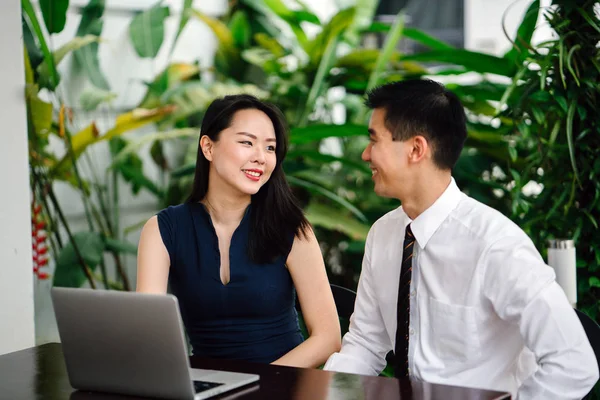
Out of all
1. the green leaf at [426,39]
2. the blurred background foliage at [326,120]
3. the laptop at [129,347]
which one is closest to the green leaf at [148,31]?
the blurred background foliage at [326,120]

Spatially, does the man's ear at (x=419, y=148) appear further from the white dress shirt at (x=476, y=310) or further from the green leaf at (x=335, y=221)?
the green leaf at (x=335, y=221)

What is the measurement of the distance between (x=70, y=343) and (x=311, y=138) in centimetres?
189

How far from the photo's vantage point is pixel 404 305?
1.79m

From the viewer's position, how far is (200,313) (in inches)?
85.7

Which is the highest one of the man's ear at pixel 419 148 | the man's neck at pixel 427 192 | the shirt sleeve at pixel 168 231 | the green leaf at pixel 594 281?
the man's ear at pixel 419 148

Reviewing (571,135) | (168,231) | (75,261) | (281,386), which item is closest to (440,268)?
(281,386)

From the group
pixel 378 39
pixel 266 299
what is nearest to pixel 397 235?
pixel 266 299

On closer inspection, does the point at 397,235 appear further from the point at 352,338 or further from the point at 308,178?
the point at 308,178

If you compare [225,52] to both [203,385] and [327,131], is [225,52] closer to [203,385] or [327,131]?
[327,131]

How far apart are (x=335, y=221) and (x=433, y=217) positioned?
186 centimetres

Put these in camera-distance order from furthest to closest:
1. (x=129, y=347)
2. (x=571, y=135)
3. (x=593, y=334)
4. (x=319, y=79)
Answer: (x=319, y=79) → (x=571, y=135) → (x=593, y=334) → (x=129, y=347)

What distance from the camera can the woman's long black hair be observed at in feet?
7.23

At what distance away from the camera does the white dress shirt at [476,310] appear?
1538 mm

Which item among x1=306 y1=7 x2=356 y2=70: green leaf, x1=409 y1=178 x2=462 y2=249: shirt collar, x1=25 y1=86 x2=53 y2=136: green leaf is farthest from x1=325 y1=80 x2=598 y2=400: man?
x1=306 y1=7 x2=356 y2=70: green leaf
